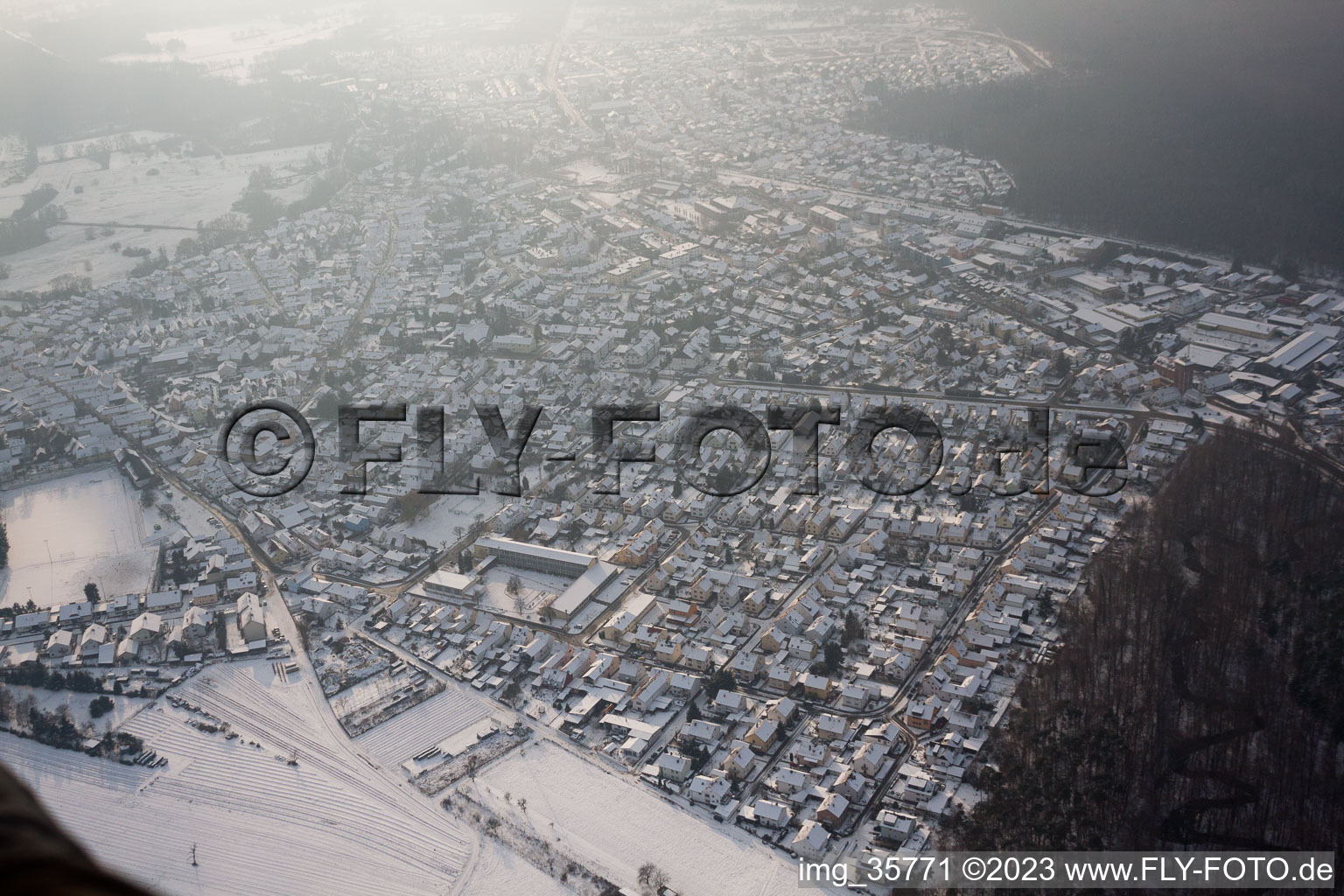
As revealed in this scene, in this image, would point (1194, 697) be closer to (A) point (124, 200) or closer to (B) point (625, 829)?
(B) point (625, 829)

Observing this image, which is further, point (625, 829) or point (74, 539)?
point (74, 539)

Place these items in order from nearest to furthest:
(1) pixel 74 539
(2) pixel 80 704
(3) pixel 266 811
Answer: (3) pixel 266 811 < (2) pixel 80 704 < (1) pixel 74 539

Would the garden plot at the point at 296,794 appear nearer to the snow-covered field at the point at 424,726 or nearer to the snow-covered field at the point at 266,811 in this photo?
the snow-covered field at the point at 266,811

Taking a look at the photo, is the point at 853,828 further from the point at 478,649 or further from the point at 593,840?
the point at 478,649

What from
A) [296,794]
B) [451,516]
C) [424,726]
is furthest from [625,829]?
[451,516]

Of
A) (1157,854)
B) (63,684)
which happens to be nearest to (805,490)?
(1157,854)

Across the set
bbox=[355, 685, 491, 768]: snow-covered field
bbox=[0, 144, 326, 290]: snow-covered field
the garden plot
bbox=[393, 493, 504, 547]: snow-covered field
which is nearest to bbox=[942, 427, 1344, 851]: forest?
the garden plot
